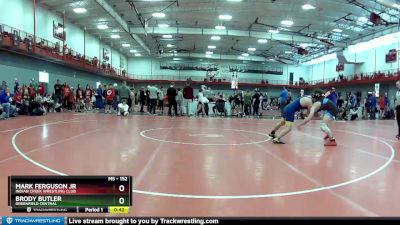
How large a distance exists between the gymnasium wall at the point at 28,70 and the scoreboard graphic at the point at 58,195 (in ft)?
71.3

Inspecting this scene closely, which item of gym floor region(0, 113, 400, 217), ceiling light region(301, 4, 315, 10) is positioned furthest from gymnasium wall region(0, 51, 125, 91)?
ceiling light region(301, 4, 315, 10)

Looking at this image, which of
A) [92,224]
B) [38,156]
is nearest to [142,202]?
[92,224]

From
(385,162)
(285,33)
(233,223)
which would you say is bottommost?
(385,162)

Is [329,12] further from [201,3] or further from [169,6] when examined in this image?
Result: [169,6]

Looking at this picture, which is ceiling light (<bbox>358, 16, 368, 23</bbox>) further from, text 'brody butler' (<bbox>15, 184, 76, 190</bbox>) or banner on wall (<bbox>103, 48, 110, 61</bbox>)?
text 'brody butler' (<bbox>15, 184, 76, 190</bbox>)

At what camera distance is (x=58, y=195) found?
2.40 metres

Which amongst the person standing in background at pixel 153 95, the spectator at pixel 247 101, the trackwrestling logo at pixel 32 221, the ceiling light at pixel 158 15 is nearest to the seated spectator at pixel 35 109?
the person standing in background at pixel 153 95

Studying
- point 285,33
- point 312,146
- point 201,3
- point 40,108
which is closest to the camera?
point 312,146

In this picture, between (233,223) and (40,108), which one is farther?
(40,108)

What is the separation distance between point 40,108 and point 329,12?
23374 millimetres

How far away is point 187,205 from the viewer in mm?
3719

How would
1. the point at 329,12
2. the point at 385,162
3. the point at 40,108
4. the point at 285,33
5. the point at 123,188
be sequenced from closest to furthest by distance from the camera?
the point at 123,188 < the point at 385,162 < the point at 40,108 < the point at 329,12 < the point at 285,33

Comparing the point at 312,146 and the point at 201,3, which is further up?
the point at 201,3

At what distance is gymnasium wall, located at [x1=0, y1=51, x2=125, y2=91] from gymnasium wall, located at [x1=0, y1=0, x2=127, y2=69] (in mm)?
2166
